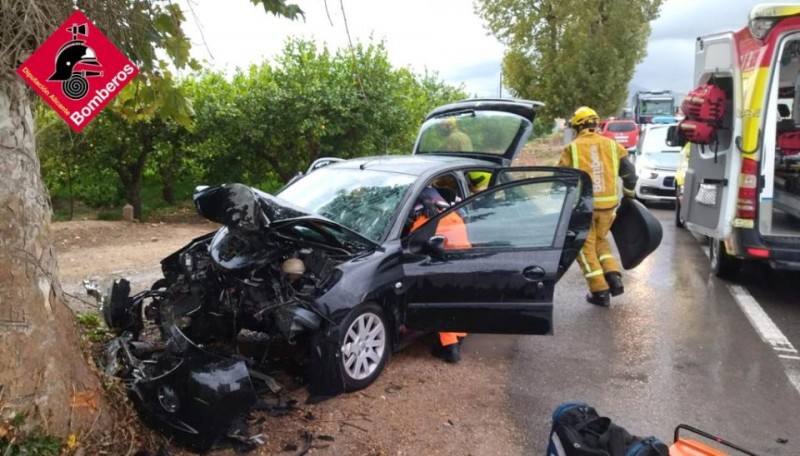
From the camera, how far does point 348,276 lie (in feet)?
12.5

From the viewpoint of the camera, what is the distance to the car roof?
4.88m

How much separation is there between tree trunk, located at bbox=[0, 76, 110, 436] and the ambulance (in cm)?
541

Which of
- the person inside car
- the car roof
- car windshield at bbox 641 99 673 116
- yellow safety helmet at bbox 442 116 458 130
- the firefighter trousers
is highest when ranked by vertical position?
yellow safety helmet at bbox 442 116 458 130

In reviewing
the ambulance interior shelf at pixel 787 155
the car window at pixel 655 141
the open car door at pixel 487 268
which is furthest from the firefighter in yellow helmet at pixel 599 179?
the car window at pixel 655 141

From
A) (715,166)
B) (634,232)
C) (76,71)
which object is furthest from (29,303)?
(715,166)

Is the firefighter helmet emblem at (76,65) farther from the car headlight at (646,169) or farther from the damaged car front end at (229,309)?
the car headlight at (646,169)

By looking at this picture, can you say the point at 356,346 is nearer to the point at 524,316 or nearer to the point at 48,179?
the point at 524,316

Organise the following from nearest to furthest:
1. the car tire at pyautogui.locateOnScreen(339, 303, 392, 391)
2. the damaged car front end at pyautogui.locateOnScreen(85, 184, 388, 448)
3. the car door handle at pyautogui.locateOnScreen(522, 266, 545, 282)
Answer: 1. the damaged car front end at pyautogui.locateOnScreen(85, 184, 388, 448)
2. the car tire at pyautogui.locateOnScreen(339, 303, 392, 391)
3. the car door handle at pyautogui.locateOnScreen(522, 266, 545, 282)

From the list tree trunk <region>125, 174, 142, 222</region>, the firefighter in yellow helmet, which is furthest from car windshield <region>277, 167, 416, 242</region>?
tree trunk <region>125, 174, 142, 222</region>

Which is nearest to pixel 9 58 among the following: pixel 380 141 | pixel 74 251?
pixel 74 251

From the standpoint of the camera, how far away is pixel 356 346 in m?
3.84

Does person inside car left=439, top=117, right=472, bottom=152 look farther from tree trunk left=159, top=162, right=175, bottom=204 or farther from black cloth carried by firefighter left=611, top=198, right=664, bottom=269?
tree trunk left=159, top=162, right=175, bottom=204

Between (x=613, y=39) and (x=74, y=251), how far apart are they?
21.4m

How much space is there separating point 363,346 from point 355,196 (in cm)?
133
